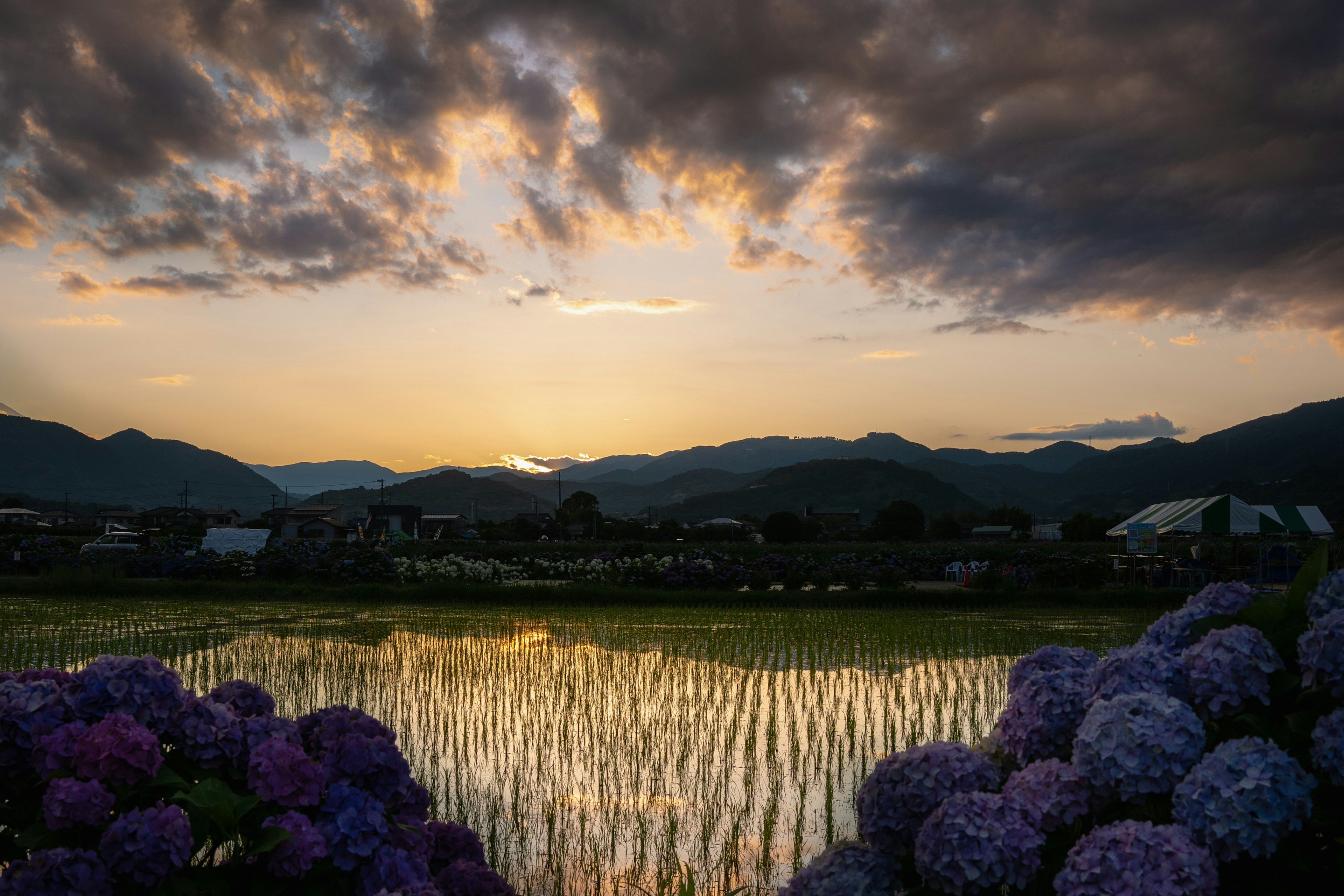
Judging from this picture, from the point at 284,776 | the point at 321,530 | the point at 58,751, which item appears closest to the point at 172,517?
the point at 321,530

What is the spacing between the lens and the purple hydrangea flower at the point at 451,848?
362 centimetres

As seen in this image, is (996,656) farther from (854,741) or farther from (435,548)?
(435,548)

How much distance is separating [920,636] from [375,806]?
15.3 metres

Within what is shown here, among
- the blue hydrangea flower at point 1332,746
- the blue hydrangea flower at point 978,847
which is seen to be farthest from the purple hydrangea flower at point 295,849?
the blue hydrangea flower at point 1332,746

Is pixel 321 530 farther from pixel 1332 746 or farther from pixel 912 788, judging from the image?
pixel 1332 746

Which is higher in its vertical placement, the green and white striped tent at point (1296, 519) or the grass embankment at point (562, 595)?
the green and white striped tent at point (1296, 519)

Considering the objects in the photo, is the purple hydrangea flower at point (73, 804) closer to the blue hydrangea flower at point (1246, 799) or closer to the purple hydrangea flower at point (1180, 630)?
the blue hydrangea flower at point (1246, 799)

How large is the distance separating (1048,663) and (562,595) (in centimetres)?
2136

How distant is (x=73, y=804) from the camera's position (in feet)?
9.03

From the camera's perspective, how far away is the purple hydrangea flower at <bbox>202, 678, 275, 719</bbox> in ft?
12.0

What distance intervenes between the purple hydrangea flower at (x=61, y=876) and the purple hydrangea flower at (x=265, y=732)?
57cm

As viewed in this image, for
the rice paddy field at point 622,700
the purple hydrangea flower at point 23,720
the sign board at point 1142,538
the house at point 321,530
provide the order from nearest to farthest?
1. the purple hydrangea flower at point 23,720
2. the rice paddy field at point 622,700
3. the sign board at point 1142,538
4. the house at point 321,530

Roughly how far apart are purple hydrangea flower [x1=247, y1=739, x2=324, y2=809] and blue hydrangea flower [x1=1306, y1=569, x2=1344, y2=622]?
133 inches

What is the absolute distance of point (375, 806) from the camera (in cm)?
307
